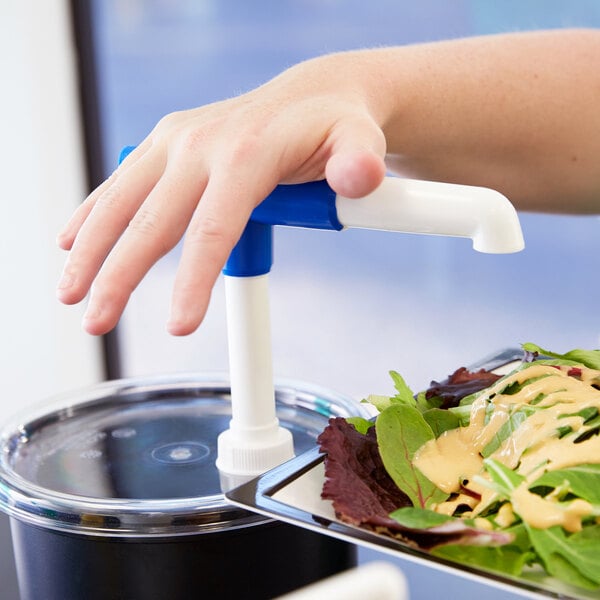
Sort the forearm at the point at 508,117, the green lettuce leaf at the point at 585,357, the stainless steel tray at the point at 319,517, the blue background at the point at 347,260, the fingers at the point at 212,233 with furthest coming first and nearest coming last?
1. the blue background at the point at 347,260
2. the forearm at the point at 508,117
3. the green lettuce leaf at the point at 585,357
4. the fingers at the point at 212,233
5. the stainless steel tray at the point at 319,517

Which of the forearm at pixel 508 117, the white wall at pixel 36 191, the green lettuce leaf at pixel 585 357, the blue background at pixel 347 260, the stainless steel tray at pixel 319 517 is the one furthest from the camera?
the white wall at pixel 36 191

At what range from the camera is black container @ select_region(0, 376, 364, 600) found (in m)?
0.50

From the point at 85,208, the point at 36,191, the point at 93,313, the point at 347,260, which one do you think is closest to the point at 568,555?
the point at 93,313

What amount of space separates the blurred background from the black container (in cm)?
146

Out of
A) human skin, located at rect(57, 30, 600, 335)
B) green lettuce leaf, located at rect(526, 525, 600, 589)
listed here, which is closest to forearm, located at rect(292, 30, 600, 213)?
human skin, located at rect(57, 30, 600, 335)

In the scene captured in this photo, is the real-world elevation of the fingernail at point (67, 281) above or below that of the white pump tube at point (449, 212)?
below

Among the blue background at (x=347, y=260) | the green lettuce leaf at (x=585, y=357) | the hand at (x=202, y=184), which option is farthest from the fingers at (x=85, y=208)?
the blue background at (x=347, y=260)

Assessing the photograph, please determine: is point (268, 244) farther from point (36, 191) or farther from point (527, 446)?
point (36, 191)

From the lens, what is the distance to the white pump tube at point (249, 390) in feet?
1.86

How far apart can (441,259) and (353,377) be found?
0.43 m

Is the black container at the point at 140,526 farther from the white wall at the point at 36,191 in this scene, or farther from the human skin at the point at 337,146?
the white wall at the point at 36,191

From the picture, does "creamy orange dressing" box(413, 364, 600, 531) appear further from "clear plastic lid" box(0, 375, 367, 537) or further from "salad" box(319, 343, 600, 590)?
"clear plastic lid" box(0, 375, 367, 537)

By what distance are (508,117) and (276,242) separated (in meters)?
1.41

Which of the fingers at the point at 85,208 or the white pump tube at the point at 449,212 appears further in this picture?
the fingers at the point at 85,208
